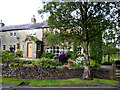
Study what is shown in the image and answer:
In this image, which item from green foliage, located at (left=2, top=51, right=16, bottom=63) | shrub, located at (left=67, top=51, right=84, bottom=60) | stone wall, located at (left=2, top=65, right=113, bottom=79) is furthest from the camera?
shrub, located at (left=67, top=51, right=84, bottom=60)

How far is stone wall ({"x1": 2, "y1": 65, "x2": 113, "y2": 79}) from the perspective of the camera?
3979mm

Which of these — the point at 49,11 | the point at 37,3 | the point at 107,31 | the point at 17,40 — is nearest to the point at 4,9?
the point at 37,3

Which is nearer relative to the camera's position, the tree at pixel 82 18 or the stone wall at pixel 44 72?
the tree at pixel 82 18

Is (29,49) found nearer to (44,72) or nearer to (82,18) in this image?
(44,72)

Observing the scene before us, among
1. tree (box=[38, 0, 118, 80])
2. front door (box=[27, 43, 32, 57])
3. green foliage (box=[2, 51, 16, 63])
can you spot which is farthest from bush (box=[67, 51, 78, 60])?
green foliage (box=[2, 51, 16, 63])

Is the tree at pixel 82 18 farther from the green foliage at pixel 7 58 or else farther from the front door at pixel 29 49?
the front door at pixel 29 49

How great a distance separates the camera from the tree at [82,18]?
343 centimetres

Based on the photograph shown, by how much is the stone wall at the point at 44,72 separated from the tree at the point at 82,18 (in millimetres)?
584

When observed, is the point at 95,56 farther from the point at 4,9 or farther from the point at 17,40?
the point at 17,40

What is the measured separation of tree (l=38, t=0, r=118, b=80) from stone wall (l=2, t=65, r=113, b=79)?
23.0 inches

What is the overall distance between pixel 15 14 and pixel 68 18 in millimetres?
2211

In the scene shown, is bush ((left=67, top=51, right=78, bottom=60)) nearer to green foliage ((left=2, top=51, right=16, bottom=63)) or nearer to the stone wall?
the stone wall

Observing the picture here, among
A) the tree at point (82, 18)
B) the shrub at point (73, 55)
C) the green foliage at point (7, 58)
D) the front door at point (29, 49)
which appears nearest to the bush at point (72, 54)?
the shrub at point (73, 55)

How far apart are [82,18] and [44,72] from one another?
277 centimetres
